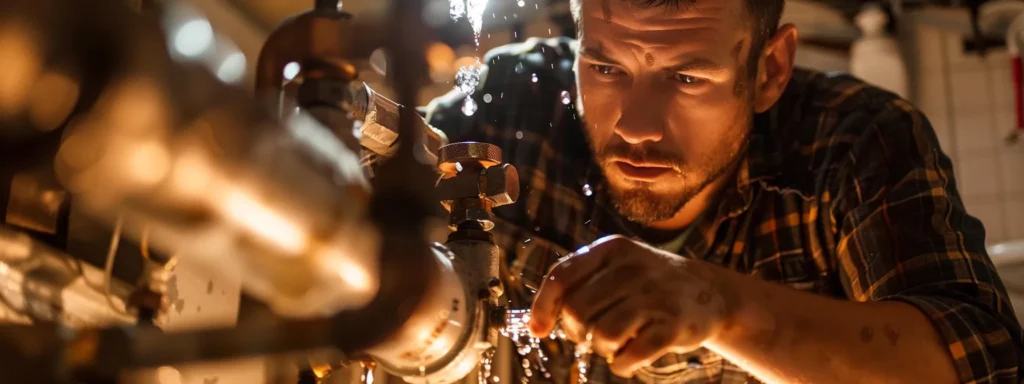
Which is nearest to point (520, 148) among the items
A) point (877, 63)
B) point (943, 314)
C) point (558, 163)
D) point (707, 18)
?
point (558, 163)

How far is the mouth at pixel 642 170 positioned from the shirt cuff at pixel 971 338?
0.80 feet

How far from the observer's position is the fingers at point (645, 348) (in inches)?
23.0

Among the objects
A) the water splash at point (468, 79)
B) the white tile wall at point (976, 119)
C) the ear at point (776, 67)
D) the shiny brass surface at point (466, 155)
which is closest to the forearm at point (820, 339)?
the shiny brass surface at point (466, 155)

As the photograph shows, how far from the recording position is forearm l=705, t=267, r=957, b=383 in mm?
679

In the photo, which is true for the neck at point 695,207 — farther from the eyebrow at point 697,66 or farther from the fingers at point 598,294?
→ the fingers at point 598,294

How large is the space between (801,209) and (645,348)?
0.45 meters

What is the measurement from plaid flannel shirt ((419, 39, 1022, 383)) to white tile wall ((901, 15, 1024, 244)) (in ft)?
3.22

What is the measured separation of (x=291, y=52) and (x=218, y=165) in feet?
0.42

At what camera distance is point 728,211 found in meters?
0.99

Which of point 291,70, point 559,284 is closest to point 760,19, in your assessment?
point 559,284

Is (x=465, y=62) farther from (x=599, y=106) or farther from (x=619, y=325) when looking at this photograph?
(x=619, y=325)

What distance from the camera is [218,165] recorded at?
0.27 meters

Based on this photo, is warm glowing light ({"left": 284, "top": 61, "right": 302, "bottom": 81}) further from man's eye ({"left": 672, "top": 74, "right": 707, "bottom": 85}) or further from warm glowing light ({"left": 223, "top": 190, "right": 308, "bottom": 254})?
man's eye ({"left": 672, "top": 74, "right": 707, "bottom": 85})

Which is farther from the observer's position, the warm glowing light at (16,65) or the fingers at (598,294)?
the fingers at (598,294)
